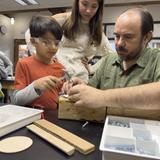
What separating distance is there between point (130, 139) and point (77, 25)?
3.37ft

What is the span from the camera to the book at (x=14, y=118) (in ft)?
1.97

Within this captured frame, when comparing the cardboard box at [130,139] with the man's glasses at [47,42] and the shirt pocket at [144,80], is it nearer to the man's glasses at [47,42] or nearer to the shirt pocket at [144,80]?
the shirt pocket at [144,80]

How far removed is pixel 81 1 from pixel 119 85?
59 centimetres

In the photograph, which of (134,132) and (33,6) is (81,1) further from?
(33,6)

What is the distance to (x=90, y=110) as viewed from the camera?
724 mm

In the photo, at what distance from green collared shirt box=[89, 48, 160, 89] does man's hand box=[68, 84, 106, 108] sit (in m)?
0.36

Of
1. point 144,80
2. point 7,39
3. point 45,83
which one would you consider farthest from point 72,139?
point 7,39

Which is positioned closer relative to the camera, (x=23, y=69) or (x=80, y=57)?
→ (x=23, y=69)

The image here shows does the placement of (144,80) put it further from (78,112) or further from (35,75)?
(35,75)

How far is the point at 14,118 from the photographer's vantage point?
0.65 metres

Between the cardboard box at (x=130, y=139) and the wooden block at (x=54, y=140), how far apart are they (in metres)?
0.09

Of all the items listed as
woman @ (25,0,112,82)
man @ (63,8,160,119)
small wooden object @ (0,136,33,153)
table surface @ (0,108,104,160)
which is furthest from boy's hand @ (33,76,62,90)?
woman @ (25,0,112,82)

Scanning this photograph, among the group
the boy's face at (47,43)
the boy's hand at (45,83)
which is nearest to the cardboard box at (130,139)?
the boy's hand at (45,83)

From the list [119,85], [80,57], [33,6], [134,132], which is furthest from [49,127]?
[33,6]
